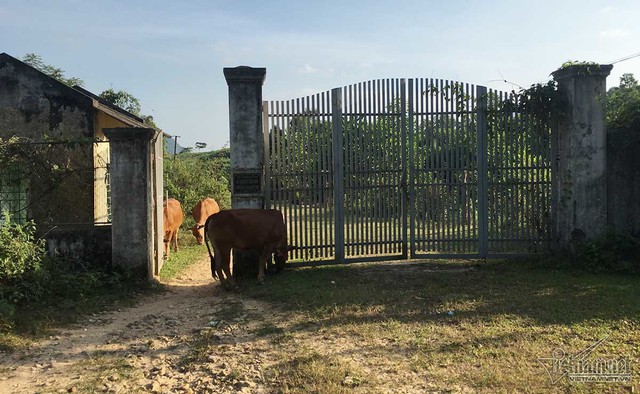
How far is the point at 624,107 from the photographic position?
26.5 feet

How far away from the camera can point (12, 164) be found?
289 inches

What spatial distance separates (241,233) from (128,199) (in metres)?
1.77

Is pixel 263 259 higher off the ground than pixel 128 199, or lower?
lower

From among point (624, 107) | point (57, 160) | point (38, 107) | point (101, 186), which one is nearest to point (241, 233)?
point (101, 186)

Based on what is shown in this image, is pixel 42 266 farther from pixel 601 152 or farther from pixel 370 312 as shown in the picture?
pixel 601 152

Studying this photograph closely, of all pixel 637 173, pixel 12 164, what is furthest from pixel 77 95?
pixel 637 173

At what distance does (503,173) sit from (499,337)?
429 centimetres

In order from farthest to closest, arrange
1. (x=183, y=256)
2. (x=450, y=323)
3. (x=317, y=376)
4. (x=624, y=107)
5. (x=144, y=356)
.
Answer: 1. (x=183, y=256)
2. (x=624, y=107)
3. (x=450, y=323)
4. (x=144, y=356)
5. (x=317, y=376)

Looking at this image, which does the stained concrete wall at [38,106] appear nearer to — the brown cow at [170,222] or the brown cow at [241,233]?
the brown cow at [170,222]

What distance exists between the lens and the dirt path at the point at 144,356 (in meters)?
3.82

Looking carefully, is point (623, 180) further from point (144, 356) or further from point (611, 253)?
point (144, 356)

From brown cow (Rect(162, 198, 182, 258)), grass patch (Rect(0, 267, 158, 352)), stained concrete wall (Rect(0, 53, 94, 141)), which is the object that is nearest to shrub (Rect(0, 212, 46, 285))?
grass patch (Rect(0, 267, 158, 352))

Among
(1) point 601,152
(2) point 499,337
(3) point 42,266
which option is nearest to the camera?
(2) point 499,337

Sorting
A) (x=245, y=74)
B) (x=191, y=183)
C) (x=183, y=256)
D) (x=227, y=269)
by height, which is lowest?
(x=183, y=256)
